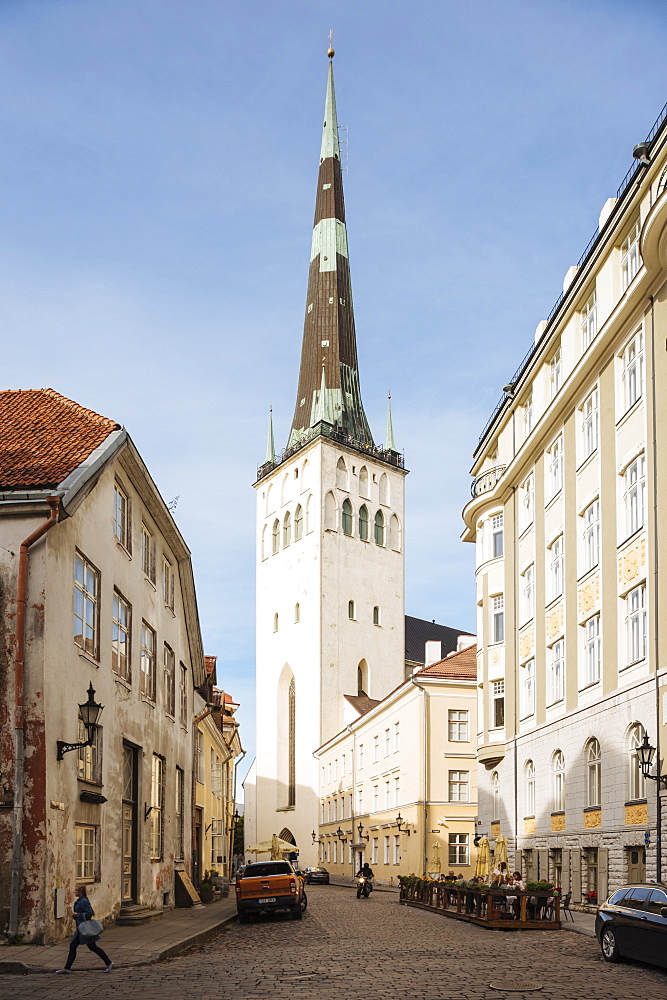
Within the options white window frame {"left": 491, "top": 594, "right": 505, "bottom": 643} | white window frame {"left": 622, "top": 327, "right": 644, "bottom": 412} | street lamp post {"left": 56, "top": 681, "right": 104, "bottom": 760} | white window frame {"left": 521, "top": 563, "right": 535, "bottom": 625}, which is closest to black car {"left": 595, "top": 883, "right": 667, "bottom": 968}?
street lamp post {"left": 56, "top": 681, "right": 104, "bottom": 760}

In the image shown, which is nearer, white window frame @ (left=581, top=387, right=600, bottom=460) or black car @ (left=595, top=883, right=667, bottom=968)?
black car @ (left=595, top=883, right=667, bottom=968)

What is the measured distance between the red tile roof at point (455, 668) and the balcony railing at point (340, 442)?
40.8 meters

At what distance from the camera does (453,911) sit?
29.4 meters

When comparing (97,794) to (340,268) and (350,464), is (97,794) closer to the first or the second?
(350,464)

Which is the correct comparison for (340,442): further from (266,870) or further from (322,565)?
(266,870)

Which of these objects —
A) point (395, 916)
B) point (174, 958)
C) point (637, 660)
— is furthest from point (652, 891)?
point (395, 916)

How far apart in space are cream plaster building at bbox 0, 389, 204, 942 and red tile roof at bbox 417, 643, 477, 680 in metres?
23.2

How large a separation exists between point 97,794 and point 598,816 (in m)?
12.9

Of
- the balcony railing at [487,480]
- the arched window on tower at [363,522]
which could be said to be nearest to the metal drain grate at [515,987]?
the balcony railing at [487,480]

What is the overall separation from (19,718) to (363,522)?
7909 cm

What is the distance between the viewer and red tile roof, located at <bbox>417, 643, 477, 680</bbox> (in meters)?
55.1

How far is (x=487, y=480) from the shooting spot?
42.6 m

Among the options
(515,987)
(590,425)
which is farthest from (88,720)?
(590,425)

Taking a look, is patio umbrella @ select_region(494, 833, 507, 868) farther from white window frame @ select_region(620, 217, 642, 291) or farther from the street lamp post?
the street lamp post
